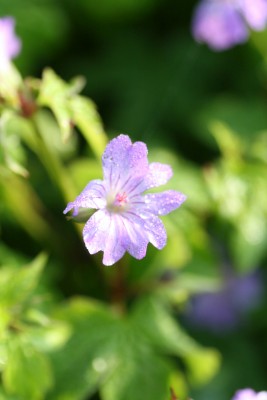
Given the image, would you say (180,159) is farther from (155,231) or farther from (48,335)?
(155,231)

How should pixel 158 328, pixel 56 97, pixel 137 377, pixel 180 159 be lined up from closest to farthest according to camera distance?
pixel 56 97 → pixel 137 377 → pixel 158 328 → pixel 180 159

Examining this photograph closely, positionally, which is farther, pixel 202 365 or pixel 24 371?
pixel 202 365

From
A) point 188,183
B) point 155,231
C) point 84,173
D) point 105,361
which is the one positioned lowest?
point 105,361

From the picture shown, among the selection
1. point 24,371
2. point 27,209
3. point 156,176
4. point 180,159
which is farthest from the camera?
point 180,159

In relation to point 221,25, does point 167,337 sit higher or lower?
lower

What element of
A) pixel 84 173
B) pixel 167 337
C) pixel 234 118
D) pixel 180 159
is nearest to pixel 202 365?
pixel 167 337

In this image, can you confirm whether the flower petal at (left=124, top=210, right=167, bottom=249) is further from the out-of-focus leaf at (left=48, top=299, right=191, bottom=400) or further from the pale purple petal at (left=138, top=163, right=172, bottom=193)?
the out-of-focus leaf at (left=48, top=299, right=191, bottom=400)

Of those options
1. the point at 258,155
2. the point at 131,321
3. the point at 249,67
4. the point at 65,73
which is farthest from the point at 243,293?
the point at 65,73
